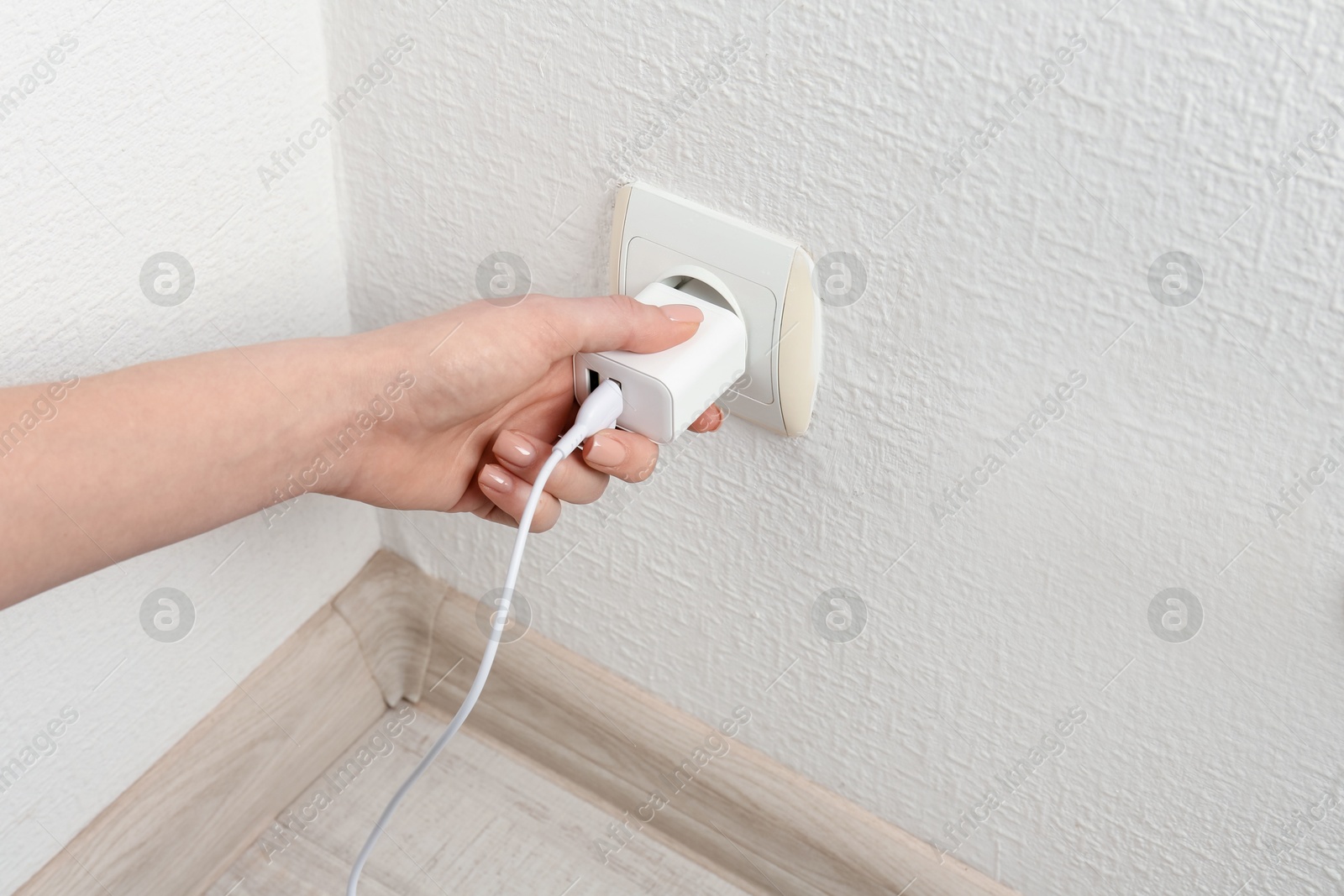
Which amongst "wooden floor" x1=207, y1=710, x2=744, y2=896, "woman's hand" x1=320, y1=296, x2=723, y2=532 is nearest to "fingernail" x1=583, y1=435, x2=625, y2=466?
"woman's hand" x1=320, y1=296, x2=723, y2=532

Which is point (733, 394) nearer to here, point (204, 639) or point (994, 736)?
point (994, 736)

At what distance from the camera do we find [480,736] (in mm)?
738

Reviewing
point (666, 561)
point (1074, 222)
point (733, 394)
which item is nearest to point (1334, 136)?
point (1074, 222)

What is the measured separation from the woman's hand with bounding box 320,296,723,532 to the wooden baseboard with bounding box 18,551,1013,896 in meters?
0.17

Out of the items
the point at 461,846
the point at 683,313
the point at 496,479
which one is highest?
the point at 683,313

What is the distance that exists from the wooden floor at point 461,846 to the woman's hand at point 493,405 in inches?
8.8

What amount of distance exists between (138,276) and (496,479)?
19cm

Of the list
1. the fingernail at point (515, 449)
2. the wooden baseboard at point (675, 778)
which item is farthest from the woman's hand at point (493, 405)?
the wooden baseboard at point (675, 778)

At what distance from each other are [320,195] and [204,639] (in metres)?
0.26

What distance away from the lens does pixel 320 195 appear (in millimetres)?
589

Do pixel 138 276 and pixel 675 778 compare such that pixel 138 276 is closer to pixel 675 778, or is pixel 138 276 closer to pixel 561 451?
pixel 561 451

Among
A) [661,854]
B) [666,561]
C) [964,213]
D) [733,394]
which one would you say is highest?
[964,213]

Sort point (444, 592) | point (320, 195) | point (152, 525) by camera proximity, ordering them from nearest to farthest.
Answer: point (152, 525) < point (320, 195) < point (444, 592)

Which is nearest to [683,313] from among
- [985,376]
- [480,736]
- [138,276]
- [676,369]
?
[676,369]
